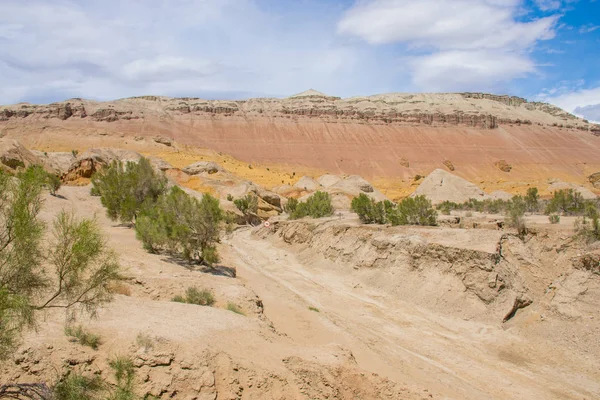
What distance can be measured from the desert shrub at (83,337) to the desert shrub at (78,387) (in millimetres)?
688

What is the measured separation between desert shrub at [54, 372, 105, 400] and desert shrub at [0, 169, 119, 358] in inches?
42.2

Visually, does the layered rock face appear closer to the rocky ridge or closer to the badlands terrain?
the rocky ridge

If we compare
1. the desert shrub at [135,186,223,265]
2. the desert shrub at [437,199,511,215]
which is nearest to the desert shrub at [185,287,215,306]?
the desert shrub at [135,186,223,265]

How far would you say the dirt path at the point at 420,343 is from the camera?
10578 millimetres

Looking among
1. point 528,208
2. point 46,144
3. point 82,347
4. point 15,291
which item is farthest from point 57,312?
point 46,144

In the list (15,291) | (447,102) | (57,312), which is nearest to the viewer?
(15,291)

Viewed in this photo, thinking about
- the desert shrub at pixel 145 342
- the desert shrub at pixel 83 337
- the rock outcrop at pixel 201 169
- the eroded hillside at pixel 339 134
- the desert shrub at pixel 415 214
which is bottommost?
the desert shrub at pixel 145 342

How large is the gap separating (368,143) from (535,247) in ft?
266

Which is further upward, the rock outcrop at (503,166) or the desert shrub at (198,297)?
the rock outcrop at (503,166)

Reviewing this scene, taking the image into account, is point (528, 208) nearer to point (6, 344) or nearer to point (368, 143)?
point (6, 344)

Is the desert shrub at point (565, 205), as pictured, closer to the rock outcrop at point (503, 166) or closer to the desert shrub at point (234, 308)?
the desert shrub at point (234, 308)

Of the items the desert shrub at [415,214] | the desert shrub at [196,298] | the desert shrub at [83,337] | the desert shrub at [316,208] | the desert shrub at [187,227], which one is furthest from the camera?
the desert shrub at [316,208]

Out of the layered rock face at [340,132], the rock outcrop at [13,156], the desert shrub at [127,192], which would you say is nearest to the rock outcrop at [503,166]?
the layered rock face at [340,132]

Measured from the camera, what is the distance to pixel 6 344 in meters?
5.16
